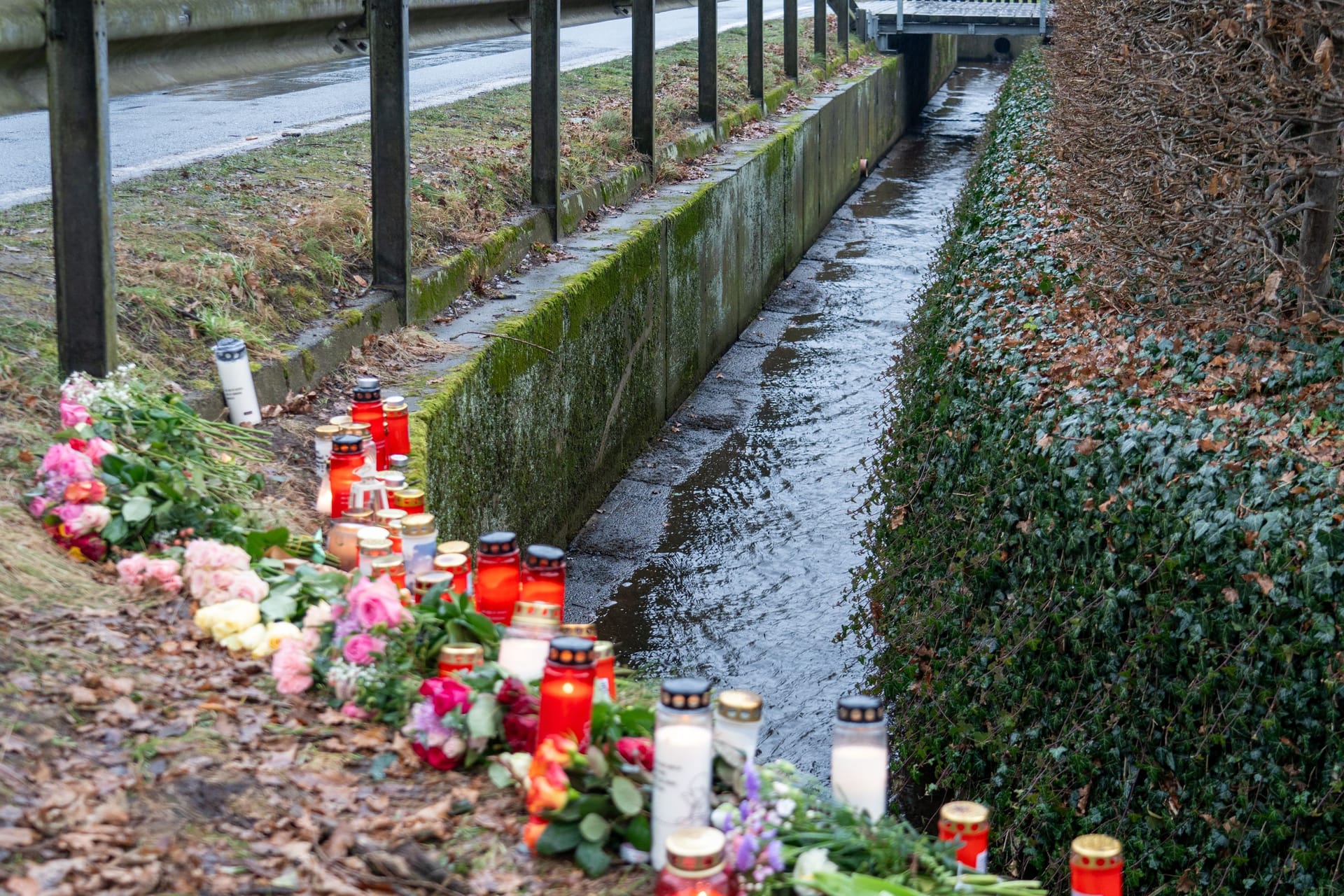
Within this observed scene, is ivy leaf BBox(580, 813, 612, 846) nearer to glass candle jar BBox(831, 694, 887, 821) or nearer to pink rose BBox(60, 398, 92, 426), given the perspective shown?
glass candle jar BBox(831, 694, 887, 821)

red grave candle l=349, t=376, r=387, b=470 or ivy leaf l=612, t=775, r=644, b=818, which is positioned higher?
red grave candle l=349, t=376, r=387, b=470

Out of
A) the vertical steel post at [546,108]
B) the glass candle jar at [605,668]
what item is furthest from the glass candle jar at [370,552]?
the vertical steel post at [546,108]

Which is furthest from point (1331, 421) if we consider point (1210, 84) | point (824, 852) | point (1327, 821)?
point (824, 852)

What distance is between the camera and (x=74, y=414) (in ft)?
→ 15.4

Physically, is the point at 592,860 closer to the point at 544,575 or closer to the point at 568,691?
the point at 568,691

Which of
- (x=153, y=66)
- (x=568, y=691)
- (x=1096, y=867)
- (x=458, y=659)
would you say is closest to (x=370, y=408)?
(x=153, y=66)

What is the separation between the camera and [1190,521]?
460 centimetres

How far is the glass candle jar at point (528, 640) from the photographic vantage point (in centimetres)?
359

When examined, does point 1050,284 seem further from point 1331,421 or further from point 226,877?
point 226,877

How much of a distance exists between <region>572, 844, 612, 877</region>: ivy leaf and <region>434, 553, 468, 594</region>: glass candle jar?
1198mm

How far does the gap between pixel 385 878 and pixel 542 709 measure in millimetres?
Answer: 521

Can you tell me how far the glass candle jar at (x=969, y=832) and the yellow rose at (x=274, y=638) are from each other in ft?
5.82

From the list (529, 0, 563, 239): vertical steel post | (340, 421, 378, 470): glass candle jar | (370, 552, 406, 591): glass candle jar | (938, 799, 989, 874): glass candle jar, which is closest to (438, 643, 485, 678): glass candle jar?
(370, 552, 406, 591): glass candle jar

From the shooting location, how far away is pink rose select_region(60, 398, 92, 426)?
4699mm
